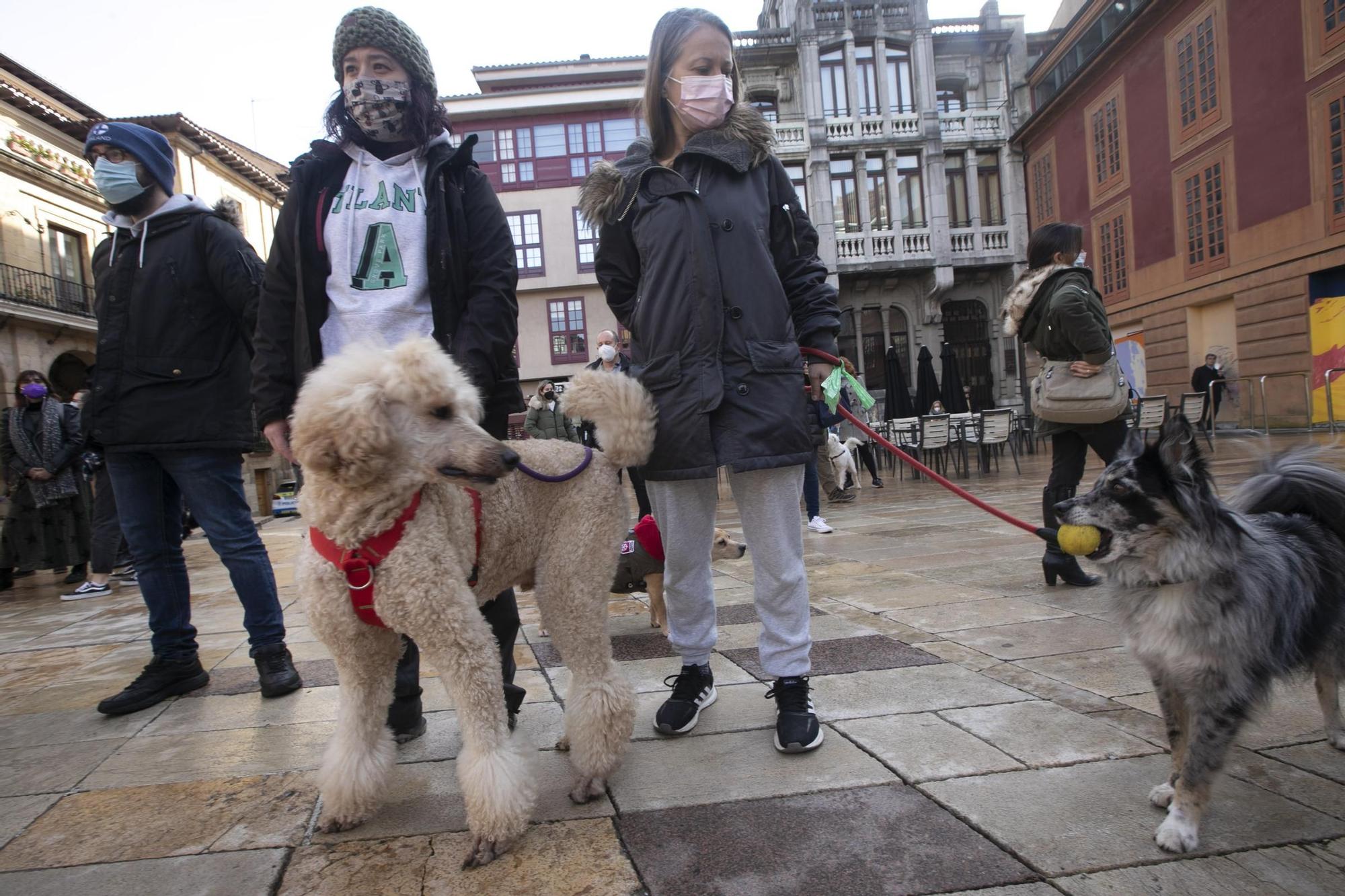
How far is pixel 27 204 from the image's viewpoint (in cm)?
1864

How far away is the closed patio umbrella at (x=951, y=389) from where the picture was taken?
679 inches

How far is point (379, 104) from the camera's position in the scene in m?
2.47

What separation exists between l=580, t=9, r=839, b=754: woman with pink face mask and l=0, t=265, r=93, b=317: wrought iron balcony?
20875 millimetres

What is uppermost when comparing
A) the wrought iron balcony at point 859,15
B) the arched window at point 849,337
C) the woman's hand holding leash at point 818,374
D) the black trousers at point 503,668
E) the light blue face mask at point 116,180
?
the wrought iron balcony at point 859,15

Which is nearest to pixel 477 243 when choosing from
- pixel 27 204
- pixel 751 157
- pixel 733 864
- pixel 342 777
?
pixel 751 157

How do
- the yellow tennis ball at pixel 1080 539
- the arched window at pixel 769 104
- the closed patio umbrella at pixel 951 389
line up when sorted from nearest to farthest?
the yellow tennis ball at pixel 1080 539 → the closed patio umbrella at pixel 951 389 → the arched window at pixel 769 104

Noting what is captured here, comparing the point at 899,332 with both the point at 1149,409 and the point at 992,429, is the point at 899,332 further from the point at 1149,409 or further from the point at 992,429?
the point at 992,429

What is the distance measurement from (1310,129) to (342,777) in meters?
20.1

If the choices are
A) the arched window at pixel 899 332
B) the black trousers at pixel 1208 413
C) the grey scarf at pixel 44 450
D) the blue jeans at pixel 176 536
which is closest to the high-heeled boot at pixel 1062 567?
the blue jeans at pixel 176 536

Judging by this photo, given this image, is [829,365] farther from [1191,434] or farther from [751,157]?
[1191,434]

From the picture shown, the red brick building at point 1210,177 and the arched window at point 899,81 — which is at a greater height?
the arched window at point 899,81

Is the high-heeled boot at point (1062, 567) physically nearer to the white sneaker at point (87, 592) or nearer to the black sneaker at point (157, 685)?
the black sneaker at point (157, 685)

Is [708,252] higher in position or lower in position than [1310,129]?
lower

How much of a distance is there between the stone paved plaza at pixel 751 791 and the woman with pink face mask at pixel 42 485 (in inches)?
155
